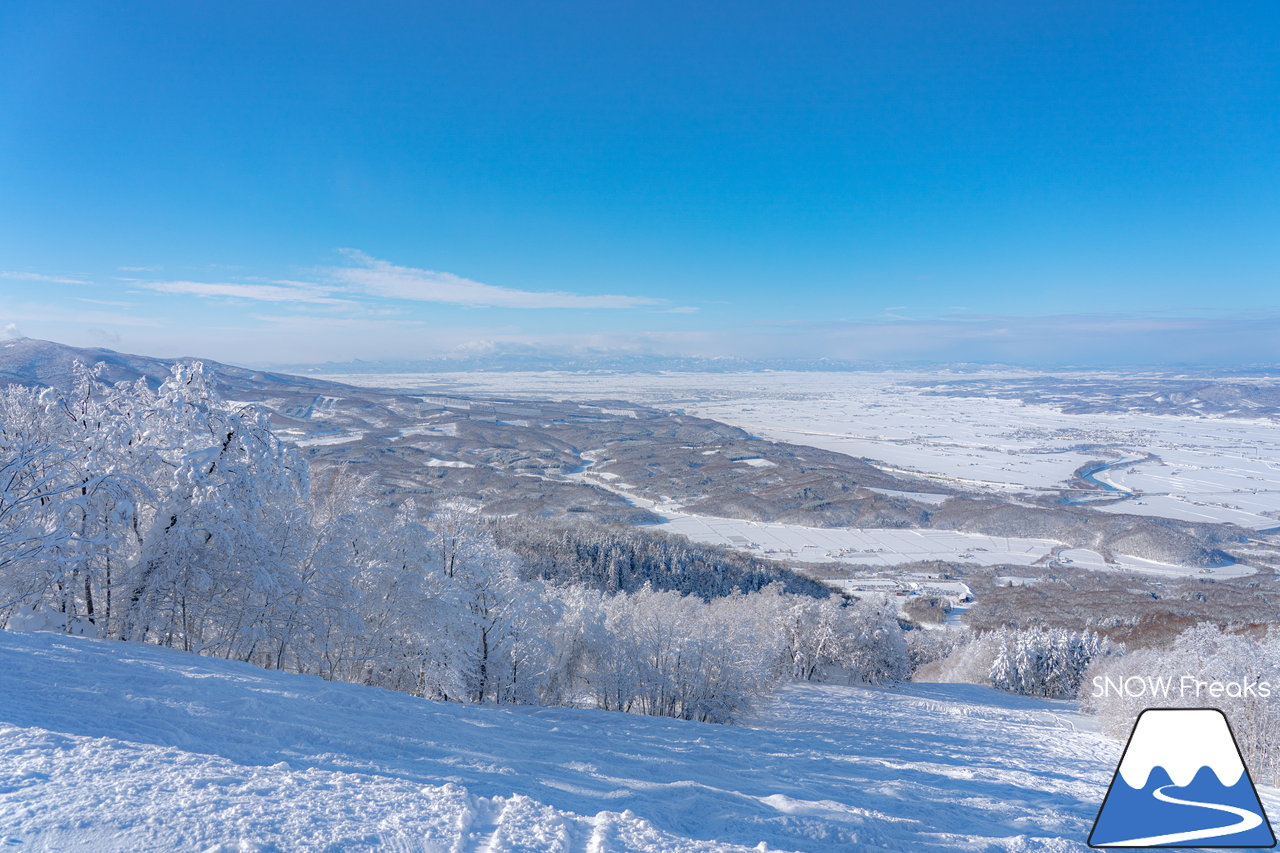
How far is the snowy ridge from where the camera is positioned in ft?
25.5

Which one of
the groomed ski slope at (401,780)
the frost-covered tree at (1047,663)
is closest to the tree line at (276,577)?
the groomed ski slope at (401,780)

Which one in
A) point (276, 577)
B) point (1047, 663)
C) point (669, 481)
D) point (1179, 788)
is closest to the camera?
point (1179, 788)

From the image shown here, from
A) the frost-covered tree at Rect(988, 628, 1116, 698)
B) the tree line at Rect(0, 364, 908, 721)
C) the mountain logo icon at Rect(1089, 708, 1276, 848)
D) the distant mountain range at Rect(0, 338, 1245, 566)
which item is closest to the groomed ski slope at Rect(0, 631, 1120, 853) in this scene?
the mountain logo icon at Rect(1089, 708, 1276, 848)

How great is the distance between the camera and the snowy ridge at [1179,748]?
25.5 feet

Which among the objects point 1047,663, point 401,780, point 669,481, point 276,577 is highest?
point 401,780

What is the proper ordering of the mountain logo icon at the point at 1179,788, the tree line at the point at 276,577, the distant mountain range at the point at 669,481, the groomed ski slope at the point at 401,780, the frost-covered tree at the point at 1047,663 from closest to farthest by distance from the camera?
the groomed ski slope at the point at 401,780 → the mountain logo icon at the point at 1179,788 → the tree line at the point at 276,577 → the frost-covered tree at the point at 1047,663 → the distant mountain range at the point at 669,481

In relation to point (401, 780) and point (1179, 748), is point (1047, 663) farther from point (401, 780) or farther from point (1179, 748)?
point (401, 780)

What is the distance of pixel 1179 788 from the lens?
7891mm

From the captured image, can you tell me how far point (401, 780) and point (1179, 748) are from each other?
1080 centimetres

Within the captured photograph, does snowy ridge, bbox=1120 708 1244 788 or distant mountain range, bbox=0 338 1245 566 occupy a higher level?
snowy ridge, bbox=1120 708 1244 788

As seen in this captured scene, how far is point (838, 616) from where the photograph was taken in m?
43.8

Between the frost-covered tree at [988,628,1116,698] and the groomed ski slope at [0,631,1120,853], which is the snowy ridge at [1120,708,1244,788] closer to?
the groomed ski slope at [0,631,1120,853]

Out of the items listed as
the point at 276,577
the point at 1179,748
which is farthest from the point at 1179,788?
the point at 276,577

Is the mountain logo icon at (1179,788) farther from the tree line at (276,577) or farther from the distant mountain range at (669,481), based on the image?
the distant mountain range at (669,481)
